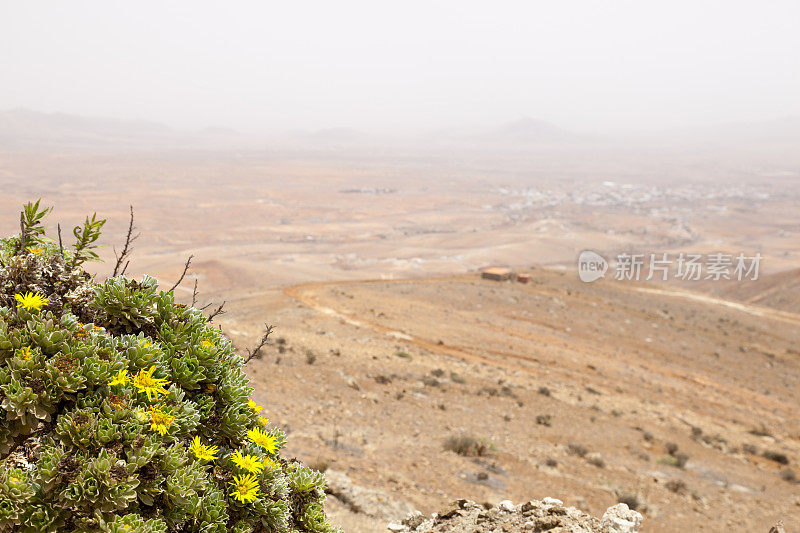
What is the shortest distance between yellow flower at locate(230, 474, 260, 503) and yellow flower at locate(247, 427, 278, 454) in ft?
0.52

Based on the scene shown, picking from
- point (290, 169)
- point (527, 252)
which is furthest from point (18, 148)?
point (527, 252)

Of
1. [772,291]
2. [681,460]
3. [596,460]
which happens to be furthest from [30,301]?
[772,291]

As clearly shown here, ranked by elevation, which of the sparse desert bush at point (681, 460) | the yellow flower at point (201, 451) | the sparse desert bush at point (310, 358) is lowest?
the sparse desert bush at point (681, 460)

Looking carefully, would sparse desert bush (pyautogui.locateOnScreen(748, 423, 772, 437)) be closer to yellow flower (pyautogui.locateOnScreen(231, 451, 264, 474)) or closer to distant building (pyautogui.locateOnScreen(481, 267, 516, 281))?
distant building (pyautogui.locateOnScreen(481, 267, 516, 281))

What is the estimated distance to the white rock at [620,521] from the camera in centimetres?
429

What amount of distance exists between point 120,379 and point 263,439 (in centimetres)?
72

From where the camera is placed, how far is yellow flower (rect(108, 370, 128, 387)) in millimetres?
2016

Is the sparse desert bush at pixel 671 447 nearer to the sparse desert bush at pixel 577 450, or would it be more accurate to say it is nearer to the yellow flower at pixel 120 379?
the sparse desert bush at pixel 577 450

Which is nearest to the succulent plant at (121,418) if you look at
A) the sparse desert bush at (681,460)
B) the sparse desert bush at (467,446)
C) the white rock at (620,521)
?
the white rock at (620,521)

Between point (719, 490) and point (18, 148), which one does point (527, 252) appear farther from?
point (18, 148)

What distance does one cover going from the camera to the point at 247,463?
7.47 feet

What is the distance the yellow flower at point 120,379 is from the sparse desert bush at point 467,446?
26.6ft

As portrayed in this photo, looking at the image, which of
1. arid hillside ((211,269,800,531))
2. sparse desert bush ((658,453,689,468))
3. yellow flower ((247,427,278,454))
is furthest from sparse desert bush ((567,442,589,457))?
yellow flower ((247,427,278,454))

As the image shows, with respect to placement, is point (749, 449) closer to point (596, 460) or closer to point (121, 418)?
point (596, 460)
